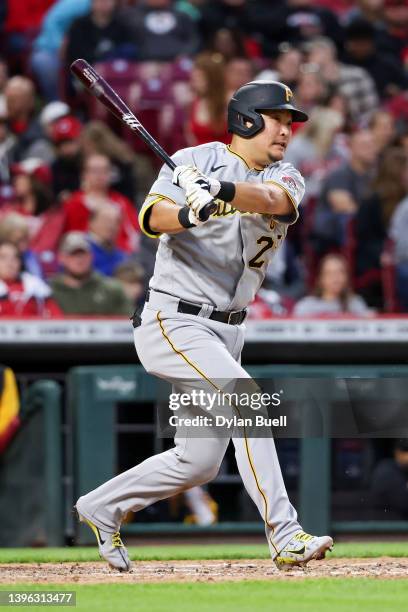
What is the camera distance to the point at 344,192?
10.2m

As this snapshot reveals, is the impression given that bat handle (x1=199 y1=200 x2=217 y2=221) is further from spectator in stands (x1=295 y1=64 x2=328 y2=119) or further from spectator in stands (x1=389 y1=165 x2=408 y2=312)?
spectator in stands (x1=295 y1=64 x2=328 y2=119)

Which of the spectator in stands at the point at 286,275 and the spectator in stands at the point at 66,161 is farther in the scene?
the spectator in stands at the point at 66,161

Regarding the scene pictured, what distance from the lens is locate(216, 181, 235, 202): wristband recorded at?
15.7 ft

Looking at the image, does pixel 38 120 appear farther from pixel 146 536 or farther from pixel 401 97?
pixel 146 536

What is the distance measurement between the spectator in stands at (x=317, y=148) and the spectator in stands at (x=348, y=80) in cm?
47

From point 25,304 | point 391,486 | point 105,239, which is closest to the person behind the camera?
point 391,486

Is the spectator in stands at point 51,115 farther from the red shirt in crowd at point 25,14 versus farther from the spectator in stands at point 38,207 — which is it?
the red shirt in crowd at point 25,14

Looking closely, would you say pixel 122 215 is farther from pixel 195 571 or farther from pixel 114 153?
pixel 195 571

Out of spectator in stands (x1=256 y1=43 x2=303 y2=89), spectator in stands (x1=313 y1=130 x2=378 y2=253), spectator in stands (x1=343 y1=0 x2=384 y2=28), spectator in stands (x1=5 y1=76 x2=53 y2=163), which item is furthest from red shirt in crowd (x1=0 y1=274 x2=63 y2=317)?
spectator in stands (x1=343 y1=0 x2=384 y2=28)

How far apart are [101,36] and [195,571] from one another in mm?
7095

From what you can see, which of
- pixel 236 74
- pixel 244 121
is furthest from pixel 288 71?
pixel 244 121

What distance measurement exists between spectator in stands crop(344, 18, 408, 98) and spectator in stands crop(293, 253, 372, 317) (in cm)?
319

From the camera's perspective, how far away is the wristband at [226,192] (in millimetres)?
4777

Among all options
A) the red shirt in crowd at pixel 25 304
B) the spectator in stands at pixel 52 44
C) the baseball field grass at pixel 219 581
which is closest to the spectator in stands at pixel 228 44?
the spectator in stands at pixel 52 44
